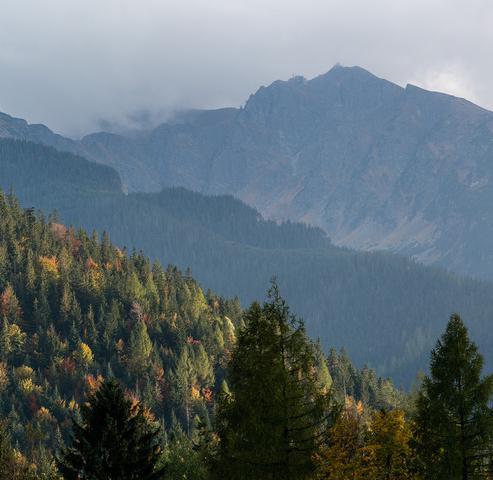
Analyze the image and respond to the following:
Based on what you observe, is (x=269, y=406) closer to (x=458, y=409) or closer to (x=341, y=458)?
(x=341, y=458)

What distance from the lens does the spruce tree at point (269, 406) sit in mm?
39906

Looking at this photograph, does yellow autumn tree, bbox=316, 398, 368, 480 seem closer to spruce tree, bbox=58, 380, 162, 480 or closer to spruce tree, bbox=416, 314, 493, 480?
spruce tree, bbox=416, 314, 493, 480

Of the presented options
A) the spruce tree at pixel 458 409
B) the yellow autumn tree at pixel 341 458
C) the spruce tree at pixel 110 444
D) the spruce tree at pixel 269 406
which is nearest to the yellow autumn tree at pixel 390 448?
the yellow autumn tree at pixel 341 458

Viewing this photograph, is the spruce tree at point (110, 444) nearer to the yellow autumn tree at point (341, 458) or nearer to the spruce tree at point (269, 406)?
the spruce tree at point (269, 406)

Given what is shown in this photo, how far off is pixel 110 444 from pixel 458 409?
20.6 m

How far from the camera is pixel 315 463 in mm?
41406

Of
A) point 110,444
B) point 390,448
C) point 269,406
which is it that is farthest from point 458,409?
point 110,444

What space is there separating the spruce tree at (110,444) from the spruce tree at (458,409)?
56.8 ft

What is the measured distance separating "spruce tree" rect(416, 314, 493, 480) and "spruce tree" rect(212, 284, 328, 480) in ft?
30.0

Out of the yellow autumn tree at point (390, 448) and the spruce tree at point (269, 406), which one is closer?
the spruce tree at point (269, 406)

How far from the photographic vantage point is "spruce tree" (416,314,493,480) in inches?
1831

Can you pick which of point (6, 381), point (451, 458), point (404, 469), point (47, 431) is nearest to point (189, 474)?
point (404, 469)

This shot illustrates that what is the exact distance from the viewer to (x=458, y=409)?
47.1m

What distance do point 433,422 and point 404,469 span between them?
510 centimetres
